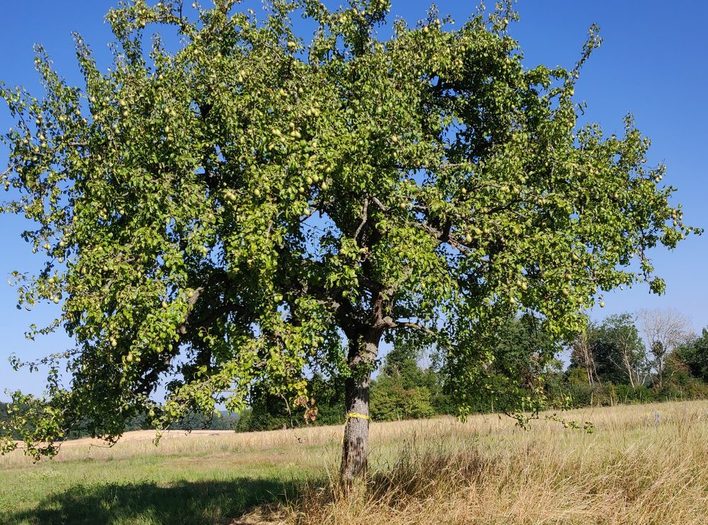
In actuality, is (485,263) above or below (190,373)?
above

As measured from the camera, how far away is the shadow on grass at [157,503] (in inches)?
544

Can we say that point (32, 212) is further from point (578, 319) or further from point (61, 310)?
point (578, 319)

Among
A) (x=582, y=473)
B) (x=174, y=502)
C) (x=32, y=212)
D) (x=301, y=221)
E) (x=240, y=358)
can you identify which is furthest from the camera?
(x=174, y=502)

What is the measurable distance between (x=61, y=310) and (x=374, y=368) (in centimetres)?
504

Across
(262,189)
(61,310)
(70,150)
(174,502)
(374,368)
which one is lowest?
(174,502)

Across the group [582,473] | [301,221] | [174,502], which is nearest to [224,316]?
[301,221]

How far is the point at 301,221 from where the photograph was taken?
9.84m

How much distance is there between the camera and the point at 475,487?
9.75m

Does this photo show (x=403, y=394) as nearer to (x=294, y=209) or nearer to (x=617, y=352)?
(x=294, y=209)

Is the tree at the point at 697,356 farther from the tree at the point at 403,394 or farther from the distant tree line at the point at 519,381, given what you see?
the tree at the point at 403,394

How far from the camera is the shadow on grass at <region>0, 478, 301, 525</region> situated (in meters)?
13.8

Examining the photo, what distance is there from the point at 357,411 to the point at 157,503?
24.9ft

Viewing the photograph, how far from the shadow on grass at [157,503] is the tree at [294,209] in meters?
4.32

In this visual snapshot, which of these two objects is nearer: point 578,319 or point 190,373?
point 578,319
